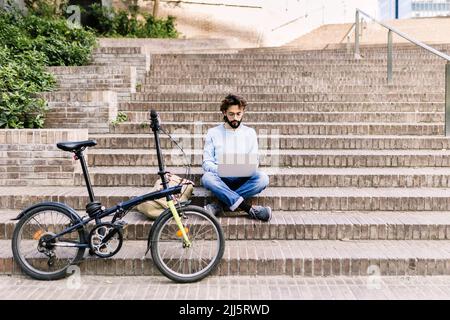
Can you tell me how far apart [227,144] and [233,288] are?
4.86 feet

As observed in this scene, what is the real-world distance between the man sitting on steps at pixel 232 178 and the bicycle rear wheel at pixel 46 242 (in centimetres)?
133

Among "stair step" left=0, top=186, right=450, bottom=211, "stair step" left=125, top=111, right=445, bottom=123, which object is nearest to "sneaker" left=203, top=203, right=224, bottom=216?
"stair step" left=0, top=186, right=450, bottom=211

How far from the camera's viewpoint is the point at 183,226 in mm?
4055

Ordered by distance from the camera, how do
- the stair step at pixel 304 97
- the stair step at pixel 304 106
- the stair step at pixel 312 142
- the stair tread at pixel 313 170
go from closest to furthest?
the stair tread at pixel 313 170 → the stair step at pixel 312 142 → the stair step at pixel 304 106 → the stair step at pixel 304 97

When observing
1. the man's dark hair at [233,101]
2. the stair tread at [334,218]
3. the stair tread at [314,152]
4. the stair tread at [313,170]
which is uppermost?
the man's dark hair at [233,101]

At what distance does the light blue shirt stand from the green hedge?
286 centimetres

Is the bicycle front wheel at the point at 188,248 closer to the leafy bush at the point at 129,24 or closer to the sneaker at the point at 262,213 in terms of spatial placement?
the sneaker at the point at 262,213

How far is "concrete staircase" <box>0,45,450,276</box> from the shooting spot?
429cm

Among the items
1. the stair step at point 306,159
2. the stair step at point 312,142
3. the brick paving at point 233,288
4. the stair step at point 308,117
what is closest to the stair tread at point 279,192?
the stair step at point 306,159

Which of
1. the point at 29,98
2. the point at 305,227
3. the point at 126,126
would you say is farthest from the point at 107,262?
the point at 29,98

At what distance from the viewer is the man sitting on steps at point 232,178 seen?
15.4 feet

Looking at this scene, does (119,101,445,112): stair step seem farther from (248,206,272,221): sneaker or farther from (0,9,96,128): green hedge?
(248,206,272,221): sneaker
